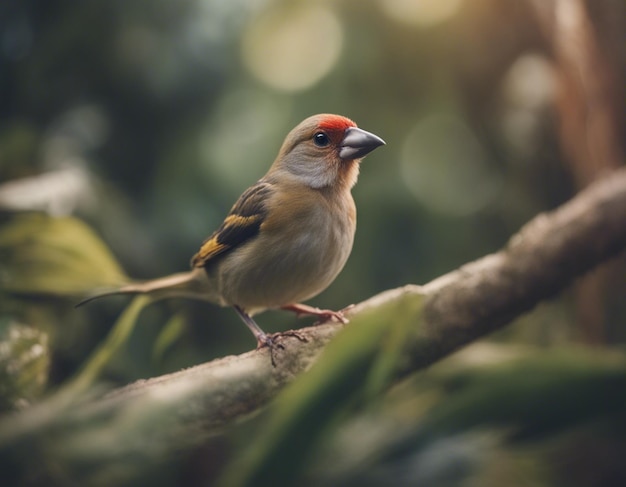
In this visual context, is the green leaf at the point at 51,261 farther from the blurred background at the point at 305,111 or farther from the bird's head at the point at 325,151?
the bird's head at the point at 325,151

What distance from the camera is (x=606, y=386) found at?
645mm

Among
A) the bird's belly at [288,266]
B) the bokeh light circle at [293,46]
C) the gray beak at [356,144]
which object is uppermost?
the bokeh light circle at [293,46]

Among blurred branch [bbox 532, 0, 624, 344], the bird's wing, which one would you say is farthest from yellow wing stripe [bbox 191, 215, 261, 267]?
blurred branch [bbox 532, 0, 624, 344]

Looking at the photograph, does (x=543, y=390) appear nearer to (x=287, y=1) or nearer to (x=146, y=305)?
(x=146, y=305)

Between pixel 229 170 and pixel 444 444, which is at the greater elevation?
pixel 229 170

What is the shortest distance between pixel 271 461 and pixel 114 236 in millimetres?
1144

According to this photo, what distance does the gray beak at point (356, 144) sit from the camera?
103cm

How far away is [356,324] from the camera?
620 mm

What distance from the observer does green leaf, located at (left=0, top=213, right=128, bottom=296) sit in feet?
4.06

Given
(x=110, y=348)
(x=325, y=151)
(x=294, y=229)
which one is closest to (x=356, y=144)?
(x=325, y=151)

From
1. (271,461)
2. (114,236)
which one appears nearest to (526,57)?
(114,236)

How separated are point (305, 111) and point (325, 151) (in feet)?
1.77

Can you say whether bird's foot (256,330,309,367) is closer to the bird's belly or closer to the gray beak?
the bird's belly

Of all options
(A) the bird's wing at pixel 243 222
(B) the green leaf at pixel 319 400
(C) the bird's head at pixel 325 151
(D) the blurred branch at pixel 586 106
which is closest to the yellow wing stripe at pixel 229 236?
(A) the bird's wing at pixel 243 222
